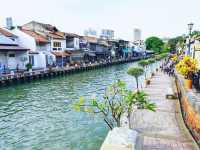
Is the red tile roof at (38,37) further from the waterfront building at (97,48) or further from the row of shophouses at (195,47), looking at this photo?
the row of shophouses at (195,47)

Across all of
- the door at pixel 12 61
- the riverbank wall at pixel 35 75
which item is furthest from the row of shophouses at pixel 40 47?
the riverbank wall at pixel 35 75

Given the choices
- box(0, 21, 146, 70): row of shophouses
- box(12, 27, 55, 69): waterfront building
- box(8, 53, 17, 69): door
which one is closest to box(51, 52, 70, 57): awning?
box(0, 21, 146, 70): row of shophouses

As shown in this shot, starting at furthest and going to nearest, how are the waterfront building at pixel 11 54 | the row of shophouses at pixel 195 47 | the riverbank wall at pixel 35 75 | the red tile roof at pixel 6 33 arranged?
1. the red tile roof at pixel 6 33
2. the waterfront building at pixel 11 54
3. the riverbank wall at pixel 35 75
4. the row of shophouses at pixel 195 47

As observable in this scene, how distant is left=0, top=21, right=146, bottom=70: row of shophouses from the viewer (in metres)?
37.8

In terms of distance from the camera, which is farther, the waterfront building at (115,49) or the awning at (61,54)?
the waterfront building at (115,49)

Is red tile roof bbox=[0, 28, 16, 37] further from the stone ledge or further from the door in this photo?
the stone ledge

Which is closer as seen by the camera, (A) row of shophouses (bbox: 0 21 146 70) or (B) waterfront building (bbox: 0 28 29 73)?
(B) waterfront building (bbox: 0 28 29 73)

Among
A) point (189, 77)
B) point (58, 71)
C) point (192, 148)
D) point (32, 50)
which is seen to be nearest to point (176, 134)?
point (192, 148)

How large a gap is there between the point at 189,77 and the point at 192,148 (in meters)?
7.52

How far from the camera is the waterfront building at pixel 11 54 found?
35.7 meters

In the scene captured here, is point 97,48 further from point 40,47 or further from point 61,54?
point 40,47

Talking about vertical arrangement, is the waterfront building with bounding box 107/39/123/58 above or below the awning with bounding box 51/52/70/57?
above

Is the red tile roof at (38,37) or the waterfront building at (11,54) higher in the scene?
the red tile roof at (38,37)

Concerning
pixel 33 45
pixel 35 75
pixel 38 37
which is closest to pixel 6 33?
pixel 33 45
